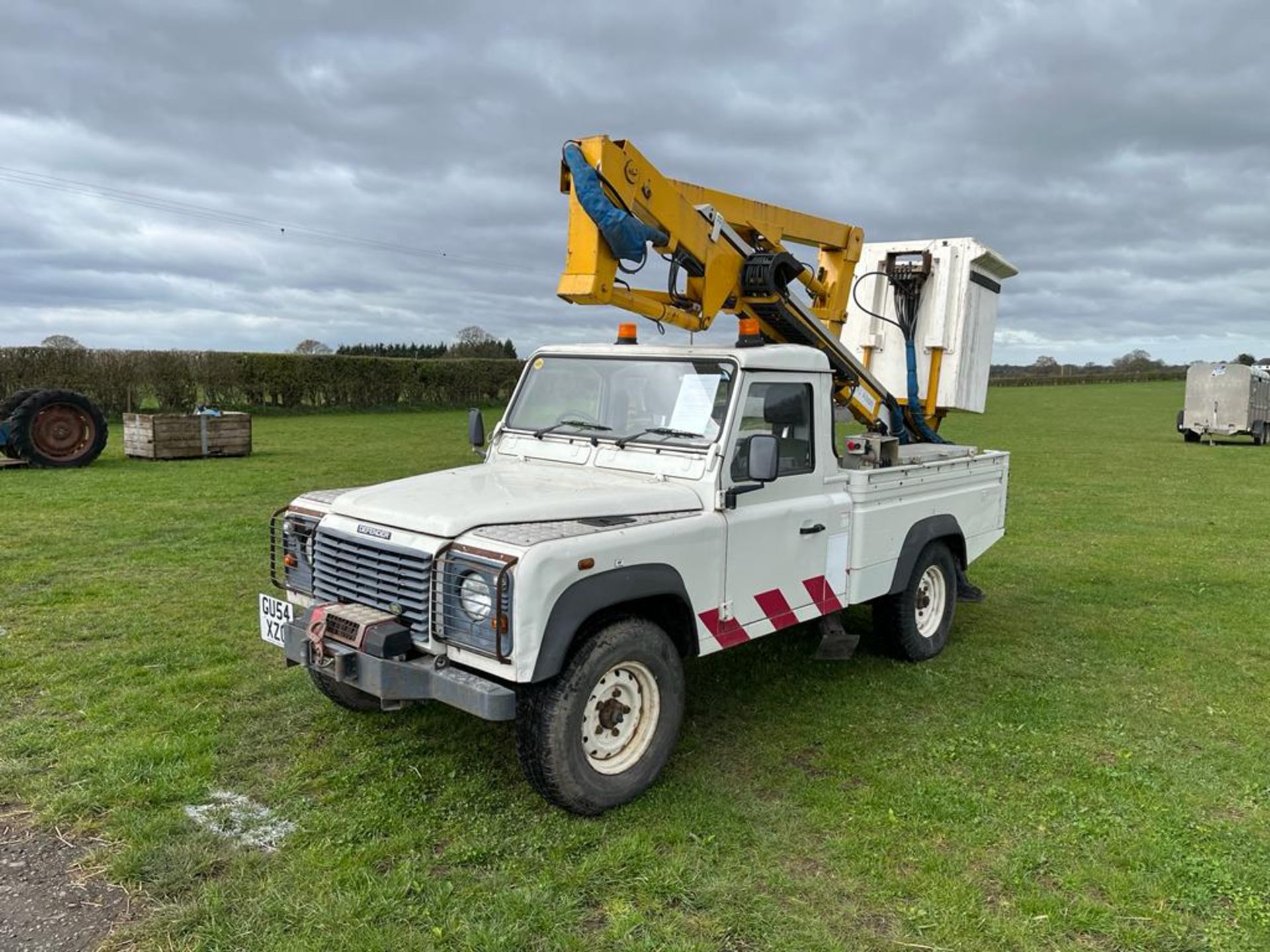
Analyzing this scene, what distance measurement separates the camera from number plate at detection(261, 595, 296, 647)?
438 cm

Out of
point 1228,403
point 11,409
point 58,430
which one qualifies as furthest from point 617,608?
point 1228,403

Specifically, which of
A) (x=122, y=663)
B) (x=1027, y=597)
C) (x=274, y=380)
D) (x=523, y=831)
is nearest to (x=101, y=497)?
(x=122, y=663)

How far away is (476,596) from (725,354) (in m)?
2.03

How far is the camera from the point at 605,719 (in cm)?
404

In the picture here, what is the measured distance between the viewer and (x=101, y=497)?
1188 cm

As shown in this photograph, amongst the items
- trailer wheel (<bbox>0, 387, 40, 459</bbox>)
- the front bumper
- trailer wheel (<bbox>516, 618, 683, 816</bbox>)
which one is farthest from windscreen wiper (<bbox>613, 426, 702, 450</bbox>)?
trailer wheel (<bbox>0, 387, 40, 459</bbox>)

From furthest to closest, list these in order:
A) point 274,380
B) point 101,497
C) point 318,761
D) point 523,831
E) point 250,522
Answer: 1. point 274,380
2. point 101,497
3. point 250,522
4. point 318,761
5. point 523,831

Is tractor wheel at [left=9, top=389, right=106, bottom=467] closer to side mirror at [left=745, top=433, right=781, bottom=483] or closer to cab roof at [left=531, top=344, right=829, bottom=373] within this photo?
cab roof at [left=531, top=344, right=829, bottom=373]

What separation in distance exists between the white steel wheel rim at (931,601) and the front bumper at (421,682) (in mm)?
3747

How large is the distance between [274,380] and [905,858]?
26801 mm

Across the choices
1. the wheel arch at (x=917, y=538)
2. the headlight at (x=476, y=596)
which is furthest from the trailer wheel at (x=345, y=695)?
the wheel arch at (x=917, y=538)

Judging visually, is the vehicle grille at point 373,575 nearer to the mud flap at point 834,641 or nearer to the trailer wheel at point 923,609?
the mud flap at point 834,641

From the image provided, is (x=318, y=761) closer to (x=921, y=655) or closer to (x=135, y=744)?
(x=135, y=744)

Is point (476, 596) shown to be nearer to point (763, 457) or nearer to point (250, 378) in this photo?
point (763, 457)
